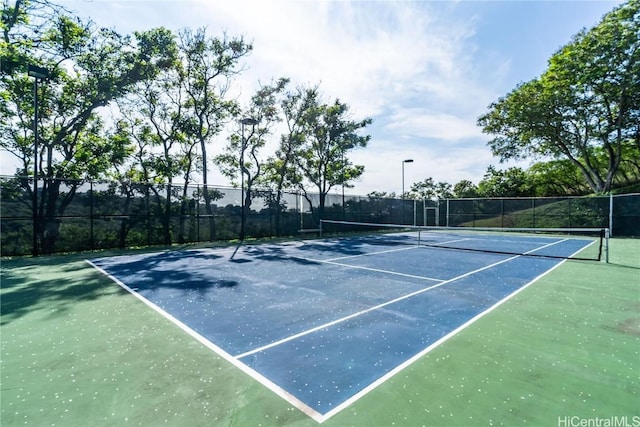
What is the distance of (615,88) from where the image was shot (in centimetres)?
2053

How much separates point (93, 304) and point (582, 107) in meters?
31.9

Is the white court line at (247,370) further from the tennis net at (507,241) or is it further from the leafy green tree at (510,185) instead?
the leafy green tree at (510,185)

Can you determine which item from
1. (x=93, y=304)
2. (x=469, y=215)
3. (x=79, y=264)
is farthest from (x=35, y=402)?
(x=469, y=215)

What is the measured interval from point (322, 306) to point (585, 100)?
1134 inches

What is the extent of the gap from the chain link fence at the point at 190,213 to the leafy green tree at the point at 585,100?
259 inches

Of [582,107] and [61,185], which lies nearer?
[61,185]

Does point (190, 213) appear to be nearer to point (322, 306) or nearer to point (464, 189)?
point (322, 306)

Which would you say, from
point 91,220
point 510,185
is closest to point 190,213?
point 91,220

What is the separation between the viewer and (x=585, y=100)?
74.6ft

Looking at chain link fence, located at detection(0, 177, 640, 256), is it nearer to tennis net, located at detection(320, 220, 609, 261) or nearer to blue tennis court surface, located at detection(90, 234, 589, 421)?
tennis net, located at detection(320, 220, 609, 261)

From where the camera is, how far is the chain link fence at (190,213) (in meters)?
11.0

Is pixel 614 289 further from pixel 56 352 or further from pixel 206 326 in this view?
pixel 56 352

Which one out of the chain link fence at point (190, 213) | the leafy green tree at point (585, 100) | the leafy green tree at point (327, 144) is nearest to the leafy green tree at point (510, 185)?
the leafy green tree at point (585, 100)

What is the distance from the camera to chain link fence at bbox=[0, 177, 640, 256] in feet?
35.9
